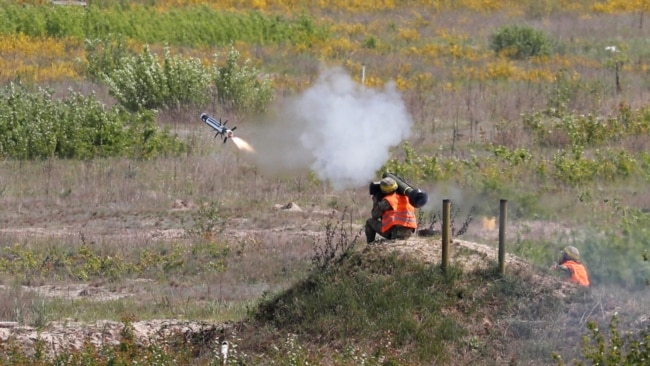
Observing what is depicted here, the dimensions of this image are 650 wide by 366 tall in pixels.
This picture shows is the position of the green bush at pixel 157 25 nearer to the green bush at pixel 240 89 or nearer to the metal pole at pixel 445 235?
the green bush at pixel 240 89

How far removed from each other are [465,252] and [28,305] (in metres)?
5.94

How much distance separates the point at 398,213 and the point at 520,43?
27878 mm

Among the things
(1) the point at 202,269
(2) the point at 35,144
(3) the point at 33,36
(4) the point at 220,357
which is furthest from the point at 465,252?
(3) the point at 33,36

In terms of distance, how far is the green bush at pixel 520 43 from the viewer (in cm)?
4119

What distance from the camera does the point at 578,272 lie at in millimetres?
14484

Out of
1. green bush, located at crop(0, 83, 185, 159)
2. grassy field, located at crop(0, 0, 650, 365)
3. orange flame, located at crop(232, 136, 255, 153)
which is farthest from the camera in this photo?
green bush, located at crop(0, 83, 185, 159)

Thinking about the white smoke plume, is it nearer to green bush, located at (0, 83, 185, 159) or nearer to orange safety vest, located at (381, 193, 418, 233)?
green bush, located at (0, 83, 185, 159)

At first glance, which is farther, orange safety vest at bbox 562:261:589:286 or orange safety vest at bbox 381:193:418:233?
orange safety vest at bbox 381:193:418:233

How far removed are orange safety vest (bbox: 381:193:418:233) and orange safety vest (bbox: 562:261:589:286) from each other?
1.97m

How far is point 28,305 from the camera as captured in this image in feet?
52.3

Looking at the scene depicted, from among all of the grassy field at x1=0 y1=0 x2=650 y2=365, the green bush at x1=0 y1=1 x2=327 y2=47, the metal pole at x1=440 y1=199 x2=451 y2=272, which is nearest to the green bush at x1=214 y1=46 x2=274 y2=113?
the grassy field at x1=0 y1=0 x2=650 y2=365

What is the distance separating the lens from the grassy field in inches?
521

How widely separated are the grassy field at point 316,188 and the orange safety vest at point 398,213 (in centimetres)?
49

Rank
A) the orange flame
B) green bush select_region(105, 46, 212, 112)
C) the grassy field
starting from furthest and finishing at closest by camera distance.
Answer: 1. green bush select_region(105, 46, 212, 112)
2. the orange flame
3. the grassy field
